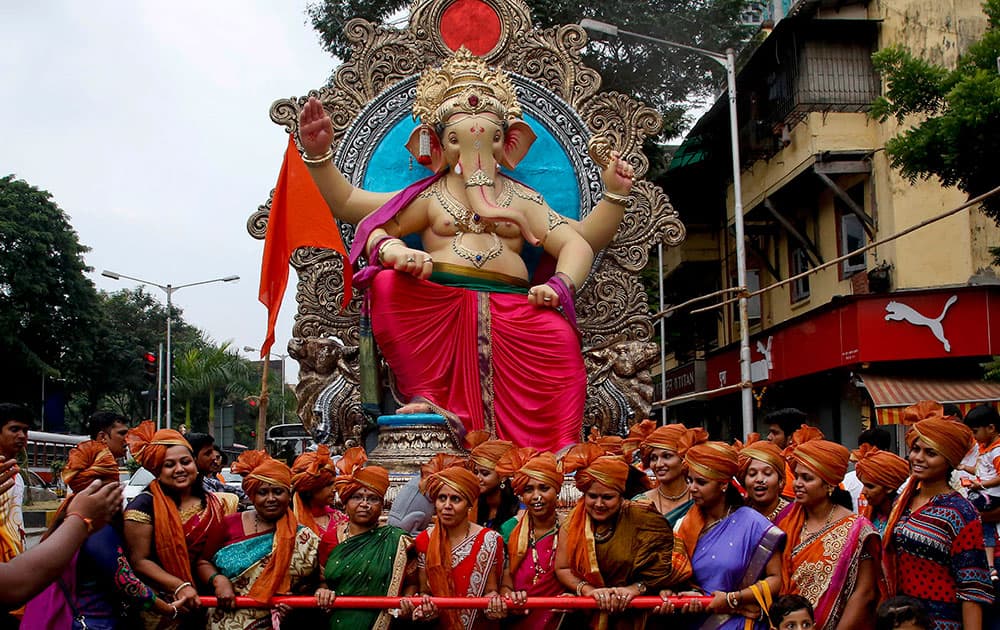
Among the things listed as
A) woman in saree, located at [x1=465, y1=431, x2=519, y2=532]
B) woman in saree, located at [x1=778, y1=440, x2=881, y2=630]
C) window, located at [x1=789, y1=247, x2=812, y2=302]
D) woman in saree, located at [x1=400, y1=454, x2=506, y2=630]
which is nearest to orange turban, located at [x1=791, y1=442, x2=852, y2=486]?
woman in saree, located at [x1=778, y1=440, x2=881, y2=630]

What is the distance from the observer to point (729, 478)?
4680mm

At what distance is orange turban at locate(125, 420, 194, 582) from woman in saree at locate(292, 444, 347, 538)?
1.99 feet

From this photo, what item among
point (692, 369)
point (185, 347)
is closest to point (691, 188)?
point (692, 369)

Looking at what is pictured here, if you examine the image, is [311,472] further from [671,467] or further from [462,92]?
[462,92]

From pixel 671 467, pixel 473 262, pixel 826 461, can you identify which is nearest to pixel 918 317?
pixel 473 262

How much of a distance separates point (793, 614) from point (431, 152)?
5.81 metres

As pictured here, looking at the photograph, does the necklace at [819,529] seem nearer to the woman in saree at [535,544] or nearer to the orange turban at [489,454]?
the woman in saree at [535,544]

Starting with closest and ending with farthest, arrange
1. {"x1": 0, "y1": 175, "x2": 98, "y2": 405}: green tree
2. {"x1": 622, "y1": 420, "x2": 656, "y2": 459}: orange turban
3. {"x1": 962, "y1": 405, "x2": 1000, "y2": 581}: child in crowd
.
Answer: {"x1": 962, "y1": 405, "x2": 1000, "y2": 581}: child in crowd < {"x1": 622, "y1": 420, "x2": 656, "y2": 459}: orange turban < {"x1": 0, "y1": 175, "x2": 98, "y2": 405}: green tree

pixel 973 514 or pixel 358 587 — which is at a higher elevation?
pixel 973 514

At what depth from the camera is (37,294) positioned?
31000mm

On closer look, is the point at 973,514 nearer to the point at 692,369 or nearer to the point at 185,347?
the point at 692,369

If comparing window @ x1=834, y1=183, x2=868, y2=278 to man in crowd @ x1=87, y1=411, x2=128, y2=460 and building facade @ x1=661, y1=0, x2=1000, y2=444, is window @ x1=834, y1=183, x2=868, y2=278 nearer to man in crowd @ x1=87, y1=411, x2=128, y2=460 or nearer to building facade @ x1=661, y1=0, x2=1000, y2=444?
building facade @ x1=661, y1=0, x2=1000, y2=444

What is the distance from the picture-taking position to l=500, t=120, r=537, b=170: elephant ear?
923cm

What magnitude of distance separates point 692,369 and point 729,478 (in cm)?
1901
